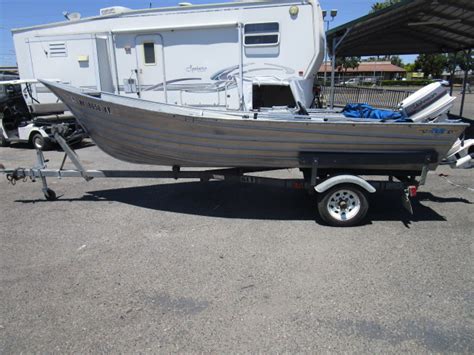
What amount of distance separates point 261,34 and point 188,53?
1.82 m


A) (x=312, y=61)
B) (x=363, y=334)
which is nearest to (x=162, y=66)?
(x=312, y=61)

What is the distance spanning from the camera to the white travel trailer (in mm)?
8094

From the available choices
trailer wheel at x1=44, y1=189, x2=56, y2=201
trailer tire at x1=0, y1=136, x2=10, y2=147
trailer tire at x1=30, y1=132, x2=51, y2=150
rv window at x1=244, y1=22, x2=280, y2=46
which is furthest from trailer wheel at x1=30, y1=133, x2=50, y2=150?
rv window at x1=244, y1=22, x2=280, y2=46

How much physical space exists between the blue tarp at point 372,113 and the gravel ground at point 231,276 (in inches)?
52.2

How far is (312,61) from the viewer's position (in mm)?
8117

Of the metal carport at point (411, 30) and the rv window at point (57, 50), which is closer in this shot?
the metal carport at point (411, 30)

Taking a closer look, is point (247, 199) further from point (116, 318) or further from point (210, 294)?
point (116, 318)

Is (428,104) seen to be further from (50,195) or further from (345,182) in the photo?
(50,195)

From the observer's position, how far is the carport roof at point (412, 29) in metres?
8.48

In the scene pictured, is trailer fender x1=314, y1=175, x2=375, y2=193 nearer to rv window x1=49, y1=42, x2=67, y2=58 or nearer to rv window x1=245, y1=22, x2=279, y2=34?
rv window x1=245, y1=22, x2=279, y2=34

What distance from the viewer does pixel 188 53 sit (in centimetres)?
882

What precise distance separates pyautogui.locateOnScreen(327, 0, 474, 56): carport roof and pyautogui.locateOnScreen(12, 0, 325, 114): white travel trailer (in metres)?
2.28

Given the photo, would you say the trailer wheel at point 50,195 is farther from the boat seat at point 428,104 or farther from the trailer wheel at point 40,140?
the boat seat at point 428,104

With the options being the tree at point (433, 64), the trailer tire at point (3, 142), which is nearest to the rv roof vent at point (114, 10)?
the trailer tire at point (3, 142)
